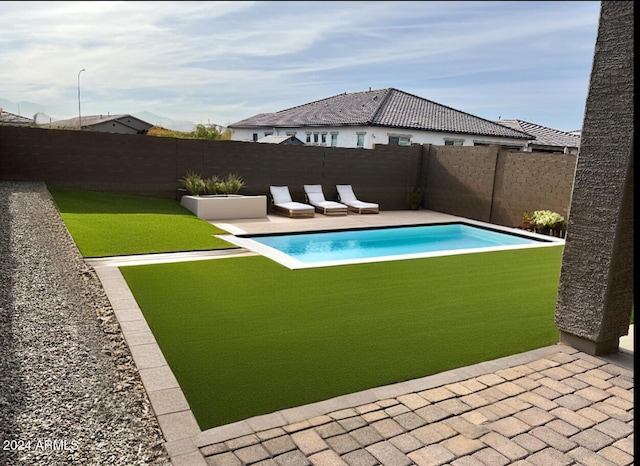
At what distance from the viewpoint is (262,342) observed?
4.41 metres

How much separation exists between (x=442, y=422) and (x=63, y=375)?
→ 2.50 meters

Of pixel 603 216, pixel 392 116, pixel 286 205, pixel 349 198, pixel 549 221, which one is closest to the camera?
pixel 603 216

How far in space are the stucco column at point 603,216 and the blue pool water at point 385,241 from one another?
4.61 meters

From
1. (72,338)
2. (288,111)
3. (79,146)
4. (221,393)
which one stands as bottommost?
(221,393)

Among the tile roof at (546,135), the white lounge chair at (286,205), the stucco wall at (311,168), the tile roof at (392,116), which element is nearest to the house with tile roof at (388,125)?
the tile roof at (392,116)

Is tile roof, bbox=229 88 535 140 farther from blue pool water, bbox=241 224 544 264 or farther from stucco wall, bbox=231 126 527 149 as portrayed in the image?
blue pool water, bbox=241 224 544 264

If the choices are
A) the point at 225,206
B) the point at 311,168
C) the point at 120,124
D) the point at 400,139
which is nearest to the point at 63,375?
the point at 225,206

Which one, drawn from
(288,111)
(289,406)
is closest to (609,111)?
(289,406)

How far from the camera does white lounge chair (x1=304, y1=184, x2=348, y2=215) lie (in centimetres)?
1355

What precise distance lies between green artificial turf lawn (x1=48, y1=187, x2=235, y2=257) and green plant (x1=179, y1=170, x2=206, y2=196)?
0.51m

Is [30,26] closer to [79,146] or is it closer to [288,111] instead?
[79,146]

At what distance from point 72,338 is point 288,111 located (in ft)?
107

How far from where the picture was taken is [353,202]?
1453cm

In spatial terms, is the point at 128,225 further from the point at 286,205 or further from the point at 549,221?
the point at 549,221
